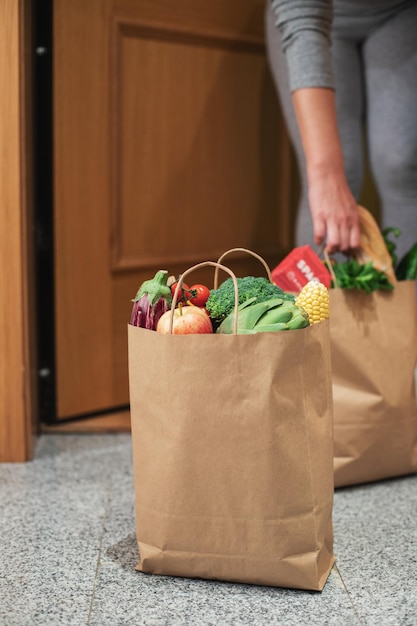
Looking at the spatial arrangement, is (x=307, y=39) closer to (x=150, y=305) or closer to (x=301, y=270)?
(x=301, y=270)

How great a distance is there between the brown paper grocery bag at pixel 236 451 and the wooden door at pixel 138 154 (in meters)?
0.76

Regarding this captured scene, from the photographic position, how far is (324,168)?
1.47m

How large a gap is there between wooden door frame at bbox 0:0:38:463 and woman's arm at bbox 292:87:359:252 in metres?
0.51

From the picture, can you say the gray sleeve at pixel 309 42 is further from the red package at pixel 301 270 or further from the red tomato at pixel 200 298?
the red tomato at pixel 200 298

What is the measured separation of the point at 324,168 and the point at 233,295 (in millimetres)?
482

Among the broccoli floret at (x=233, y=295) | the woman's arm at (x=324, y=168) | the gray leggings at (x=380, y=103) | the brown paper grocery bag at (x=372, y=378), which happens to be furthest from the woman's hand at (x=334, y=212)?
the broccoli floret at (x=233, y=295)

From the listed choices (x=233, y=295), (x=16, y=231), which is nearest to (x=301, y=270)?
(x=233, y=295)

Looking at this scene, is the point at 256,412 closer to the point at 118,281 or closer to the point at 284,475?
the point at 284,475

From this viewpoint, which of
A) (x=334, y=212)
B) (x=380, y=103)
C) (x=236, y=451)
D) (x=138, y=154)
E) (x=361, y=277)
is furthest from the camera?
(x=138, y=154)

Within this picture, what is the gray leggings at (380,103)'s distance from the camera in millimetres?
1637

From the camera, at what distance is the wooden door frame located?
146cm

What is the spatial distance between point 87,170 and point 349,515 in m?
0.90

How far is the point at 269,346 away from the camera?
981mm

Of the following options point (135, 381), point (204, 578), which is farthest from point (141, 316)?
point (204, 578)
